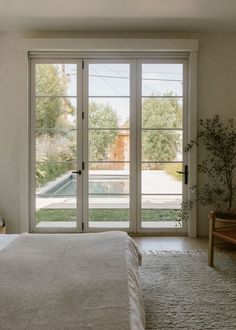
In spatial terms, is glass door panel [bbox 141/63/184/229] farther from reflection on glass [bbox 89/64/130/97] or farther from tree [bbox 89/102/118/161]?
tree [bbox 89/102/118/161]

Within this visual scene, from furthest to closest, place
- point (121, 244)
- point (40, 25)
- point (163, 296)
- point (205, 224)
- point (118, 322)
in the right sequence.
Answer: point (205, 224)
point (40, 25)
point (163, 296)
point (121, 244)
point (118, 322)

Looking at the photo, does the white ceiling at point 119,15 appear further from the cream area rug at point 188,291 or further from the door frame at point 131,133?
the cream area rug at point 188,291

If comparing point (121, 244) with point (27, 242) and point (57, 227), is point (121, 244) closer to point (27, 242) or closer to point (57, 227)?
point (27, 242)

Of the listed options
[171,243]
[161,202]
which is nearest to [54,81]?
[161,202]

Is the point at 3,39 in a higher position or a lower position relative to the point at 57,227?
higher

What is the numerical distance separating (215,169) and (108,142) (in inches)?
56.9

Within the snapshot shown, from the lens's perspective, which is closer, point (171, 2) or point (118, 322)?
point (118, 322)

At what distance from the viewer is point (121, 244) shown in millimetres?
2207

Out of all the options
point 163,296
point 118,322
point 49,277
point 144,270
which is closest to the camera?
point 118,322

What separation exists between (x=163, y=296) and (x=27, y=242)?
1.16 metres

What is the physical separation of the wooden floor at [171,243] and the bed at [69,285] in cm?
170

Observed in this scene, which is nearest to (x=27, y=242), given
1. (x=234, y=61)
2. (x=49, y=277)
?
(x=49, y=277)

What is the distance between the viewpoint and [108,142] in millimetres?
4414

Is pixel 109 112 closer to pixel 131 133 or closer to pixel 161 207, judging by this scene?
pixel 131 133
